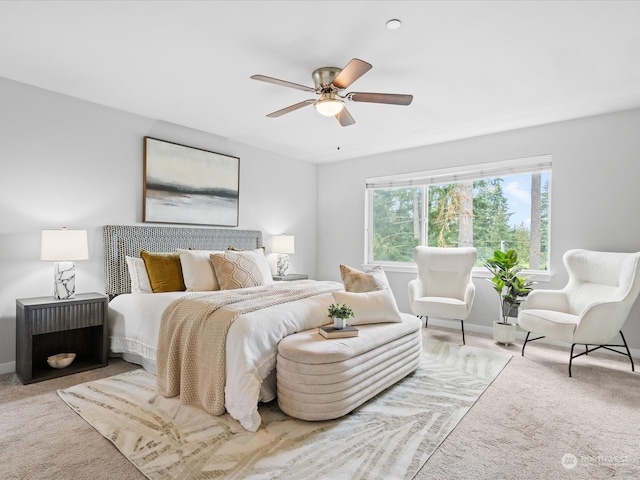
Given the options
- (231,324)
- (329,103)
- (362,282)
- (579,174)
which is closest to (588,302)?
(579,174)

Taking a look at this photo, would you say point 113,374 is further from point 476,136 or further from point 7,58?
point 476,136

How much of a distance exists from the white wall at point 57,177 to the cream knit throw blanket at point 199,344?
1516 mm

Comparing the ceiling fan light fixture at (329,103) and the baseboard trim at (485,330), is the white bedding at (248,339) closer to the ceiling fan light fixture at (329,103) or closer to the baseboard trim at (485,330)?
the ceiling fan light fixture at (329,103)

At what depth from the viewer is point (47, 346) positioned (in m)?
3.27

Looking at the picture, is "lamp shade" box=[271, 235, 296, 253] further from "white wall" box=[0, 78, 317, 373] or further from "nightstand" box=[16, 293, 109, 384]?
"nightstand" box=[16, 293, 109, 384]

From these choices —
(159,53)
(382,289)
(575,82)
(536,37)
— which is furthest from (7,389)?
(575,82)

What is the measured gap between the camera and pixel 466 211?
4875 mm

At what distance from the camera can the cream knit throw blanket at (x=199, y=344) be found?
7.54ft

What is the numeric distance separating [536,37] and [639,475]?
259 centimetres

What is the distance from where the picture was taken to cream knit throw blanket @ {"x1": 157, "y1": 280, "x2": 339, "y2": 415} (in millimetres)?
2299

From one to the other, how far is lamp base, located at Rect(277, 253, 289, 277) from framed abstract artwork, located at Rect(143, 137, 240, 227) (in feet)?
2.77

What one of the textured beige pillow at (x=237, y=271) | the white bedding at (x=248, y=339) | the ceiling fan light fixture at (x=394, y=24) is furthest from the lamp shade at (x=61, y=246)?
the ceiling fan light fixture at (x=394, y=24)

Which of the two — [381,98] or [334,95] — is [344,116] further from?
[381,98]

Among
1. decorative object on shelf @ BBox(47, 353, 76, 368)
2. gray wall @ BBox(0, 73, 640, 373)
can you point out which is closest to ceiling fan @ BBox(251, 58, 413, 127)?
gray wall @ BBox(0, 73, 640, 373)
